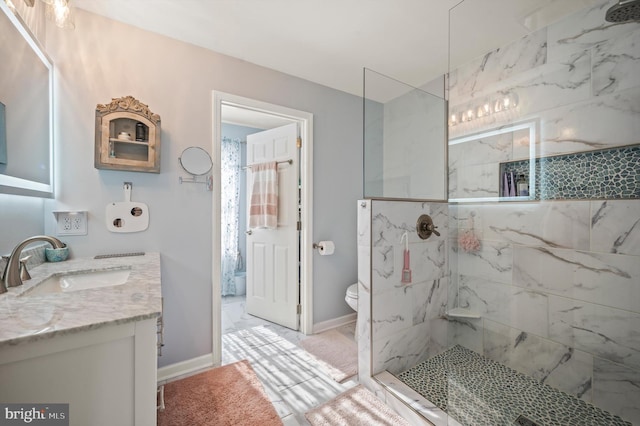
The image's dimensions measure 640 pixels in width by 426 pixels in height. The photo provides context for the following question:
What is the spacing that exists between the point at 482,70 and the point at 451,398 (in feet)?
7.48

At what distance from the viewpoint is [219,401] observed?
1.64 meters

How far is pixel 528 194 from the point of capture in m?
1.76

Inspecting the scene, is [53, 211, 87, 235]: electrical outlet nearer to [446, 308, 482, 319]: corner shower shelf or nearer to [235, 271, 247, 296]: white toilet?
[235, 271, 247, 296]: white toilet

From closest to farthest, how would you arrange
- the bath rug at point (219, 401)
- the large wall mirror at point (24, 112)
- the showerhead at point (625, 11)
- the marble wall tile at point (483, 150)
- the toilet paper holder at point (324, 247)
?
the large wall mirror at point (24, 112) < the showerhead at point (625, 11) < the bath rug at point (219, 401) < the marble wall tile at point (483, 150) < the toilet paper holder at point (324, 247)

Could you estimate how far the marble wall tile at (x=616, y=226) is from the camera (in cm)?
139

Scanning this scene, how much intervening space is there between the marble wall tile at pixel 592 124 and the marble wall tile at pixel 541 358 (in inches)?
47.8

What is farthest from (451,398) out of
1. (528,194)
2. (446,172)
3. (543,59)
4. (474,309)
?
(543,59)

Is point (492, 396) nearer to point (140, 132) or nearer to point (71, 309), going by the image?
point (71, 309)

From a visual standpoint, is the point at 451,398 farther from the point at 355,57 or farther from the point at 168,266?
the point at 355,57

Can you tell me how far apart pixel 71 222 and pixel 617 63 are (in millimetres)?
3253

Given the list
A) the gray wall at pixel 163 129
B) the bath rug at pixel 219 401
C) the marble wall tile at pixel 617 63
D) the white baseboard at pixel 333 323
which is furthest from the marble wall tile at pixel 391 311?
the marble wall tile at pixel 617 63

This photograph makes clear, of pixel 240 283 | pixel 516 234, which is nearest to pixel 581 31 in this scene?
pixel 516 234

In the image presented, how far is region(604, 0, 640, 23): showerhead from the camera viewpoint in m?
1.35

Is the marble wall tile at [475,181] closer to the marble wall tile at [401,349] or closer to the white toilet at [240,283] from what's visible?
the marble wall tile at [401,349]
